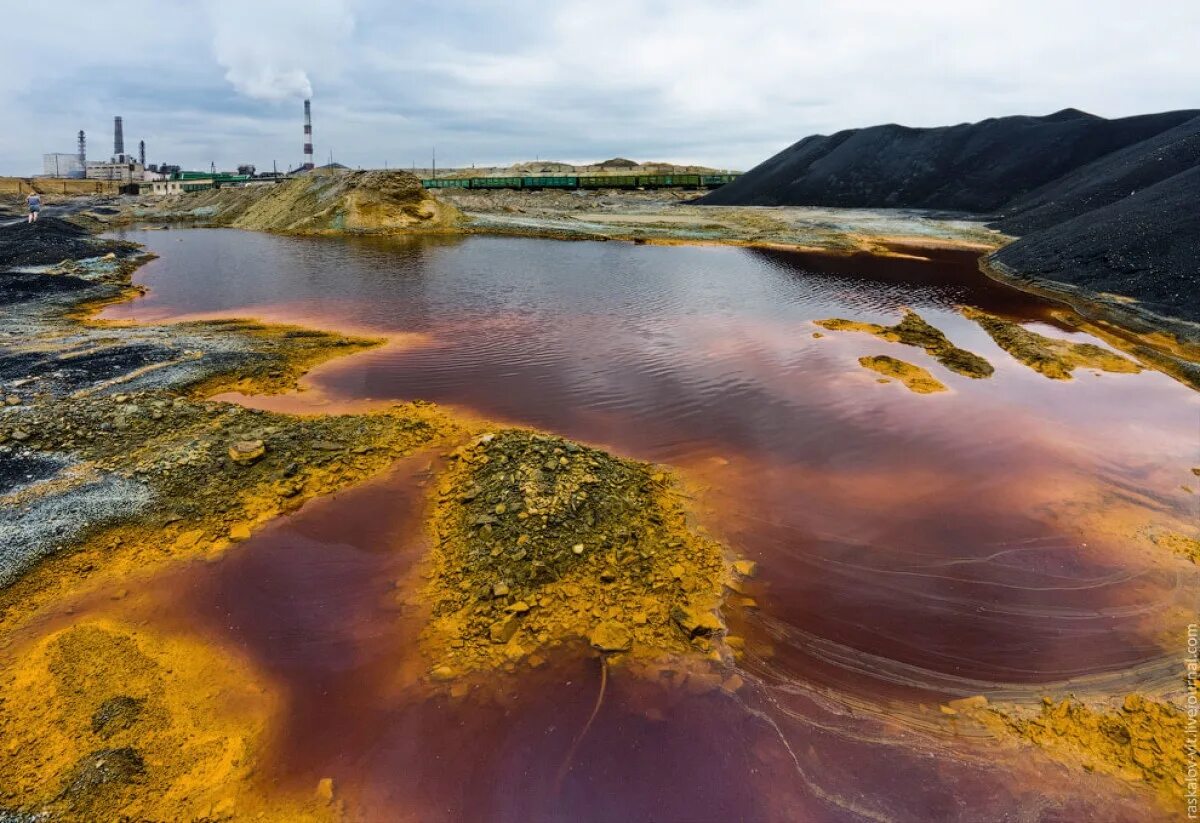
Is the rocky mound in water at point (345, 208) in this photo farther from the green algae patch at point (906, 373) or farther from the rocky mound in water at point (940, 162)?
the rocky mound in water at point (940, 162)

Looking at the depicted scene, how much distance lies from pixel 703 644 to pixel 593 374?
9467mm

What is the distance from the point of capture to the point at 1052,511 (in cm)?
1009

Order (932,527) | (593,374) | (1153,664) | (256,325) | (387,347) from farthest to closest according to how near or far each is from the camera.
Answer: (256,325)
(387,347)
(593,374)
(932,527)
(1153,664)

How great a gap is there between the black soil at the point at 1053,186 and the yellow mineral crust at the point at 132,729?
27670 mm

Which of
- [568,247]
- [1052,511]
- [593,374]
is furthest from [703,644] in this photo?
[568,247]

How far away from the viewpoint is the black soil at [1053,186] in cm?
2381

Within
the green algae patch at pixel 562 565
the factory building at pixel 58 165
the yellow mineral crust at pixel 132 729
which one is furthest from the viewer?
the factory building at pixel 58 165

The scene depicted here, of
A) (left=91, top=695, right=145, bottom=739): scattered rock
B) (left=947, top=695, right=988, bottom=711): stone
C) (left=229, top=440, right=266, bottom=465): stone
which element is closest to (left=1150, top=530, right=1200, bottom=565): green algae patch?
(left=947, top=695, right=988, bottom=711): stone

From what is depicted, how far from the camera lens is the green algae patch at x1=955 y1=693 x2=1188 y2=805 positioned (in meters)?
5.75

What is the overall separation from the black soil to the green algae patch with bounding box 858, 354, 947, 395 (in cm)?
1131

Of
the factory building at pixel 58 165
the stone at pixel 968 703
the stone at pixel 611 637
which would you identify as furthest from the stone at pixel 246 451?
the factory building at pixel 58 165

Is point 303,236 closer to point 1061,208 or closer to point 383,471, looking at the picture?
point 383,471

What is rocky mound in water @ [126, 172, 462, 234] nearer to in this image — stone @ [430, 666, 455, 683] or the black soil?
the black soil

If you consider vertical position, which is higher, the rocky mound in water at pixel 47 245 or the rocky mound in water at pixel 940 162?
the rocky mound in water at pixel 940 162
